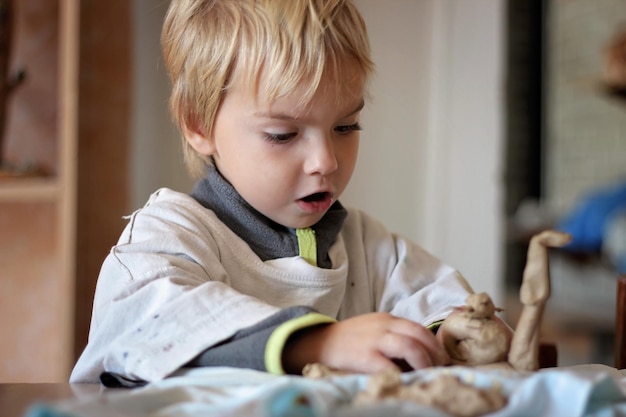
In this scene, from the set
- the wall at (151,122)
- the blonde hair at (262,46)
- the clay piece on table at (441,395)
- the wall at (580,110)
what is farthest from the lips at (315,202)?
the wall at (580,110)

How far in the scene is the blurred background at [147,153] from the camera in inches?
75.0

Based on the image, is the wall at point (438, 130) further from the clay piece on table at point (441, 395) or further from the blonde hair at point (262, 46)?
the clay piece on table at point (441, 395)

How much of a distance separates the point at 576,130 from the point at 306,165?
14.3 ft

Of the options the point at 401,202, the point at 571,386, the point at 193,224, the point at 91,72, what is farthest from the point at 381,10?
the point at 571,386

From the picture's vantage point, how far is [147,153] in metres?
2.26

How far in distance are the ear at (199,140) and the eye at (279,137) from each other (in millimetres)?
123

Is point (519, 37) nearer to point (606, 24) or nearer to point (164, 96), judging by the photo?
point (606, 24)

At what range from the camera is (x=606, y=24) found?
461 centimetres

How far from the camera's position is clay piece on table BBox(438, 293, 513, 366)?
0.65 metres

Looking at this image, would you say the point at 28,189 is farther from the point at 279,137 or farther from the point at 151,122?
the point at 279,137

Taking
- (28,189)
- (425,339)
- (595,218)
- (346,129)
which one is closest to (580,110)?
(595,218)

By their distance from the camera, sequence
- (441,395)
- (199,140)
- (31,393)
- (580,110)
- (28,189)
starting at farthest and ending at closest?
(580,110)
(28,189)
(199,140)
(31,393)
(441,395)

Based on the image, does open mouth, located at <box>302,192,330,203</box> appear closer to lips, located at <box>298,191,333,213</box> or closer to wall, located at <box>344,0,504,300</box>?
lips, located at <box>298,191,333,213</box>

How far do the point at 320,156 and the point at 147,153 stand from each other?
1.48m
